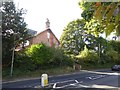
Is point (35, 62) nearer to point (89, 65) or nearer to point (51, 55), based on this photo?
point (51, 55)

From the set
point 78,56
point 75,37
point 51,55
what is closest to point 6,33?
point 51,55

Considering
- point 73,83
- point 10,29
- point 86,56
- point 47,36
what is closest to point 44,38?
point 47,36

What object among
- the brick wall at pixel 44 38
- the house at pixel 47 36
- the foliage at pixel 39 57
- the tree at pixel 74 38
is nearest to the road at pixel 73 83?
the foliage at pixel 39 57

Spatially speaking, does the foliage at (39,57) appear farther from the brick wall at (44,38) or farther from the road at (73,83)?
the brick wall at (44,38)

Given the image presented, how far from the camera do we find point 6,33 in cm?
3356

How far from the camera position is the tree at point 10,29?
109 ft

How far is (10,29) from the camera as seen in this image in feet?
111

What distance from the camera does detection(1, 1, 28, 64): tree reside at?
33.2m

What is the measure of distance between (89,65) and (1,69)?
25.7 m

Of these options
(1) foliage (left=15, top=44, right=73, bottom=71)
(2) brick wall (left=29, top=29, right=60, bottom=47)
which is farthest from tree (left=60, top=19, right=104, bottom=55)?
(1) foliage (left=15, top=44, right=73, bottom=71)

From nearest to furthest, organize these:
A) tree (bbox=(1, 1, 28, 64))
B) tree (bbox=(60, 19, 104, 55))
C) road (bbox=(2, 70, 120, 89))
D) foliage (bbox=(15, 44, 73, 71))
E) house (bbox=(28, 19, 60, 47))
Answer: road (bbox=(2, 70, 120, 89)), tree (bbox=(1, 1, 28, 64)), foliage (bbox=(15, 44, 73, 71)), tree (bbox=(60, 19, 104, 55)), house (bbox=(28, 19, 60, 47))

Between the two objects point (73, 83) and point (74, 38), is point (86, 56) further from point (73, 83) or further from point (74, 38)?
point (73, 83)

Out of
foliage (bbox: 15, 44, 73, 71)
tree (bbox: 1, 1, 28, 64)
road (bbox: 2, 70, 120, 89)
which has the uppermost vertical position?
tree (bbox: 1, 1, 28, 64)

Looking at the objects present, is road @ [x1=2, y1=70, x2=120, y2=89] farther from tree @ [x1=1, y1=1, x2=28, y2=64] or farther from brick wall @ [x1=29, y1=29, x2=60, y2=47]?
brick wall @ [x1=29, y1=29, x2=60, y2=47]
